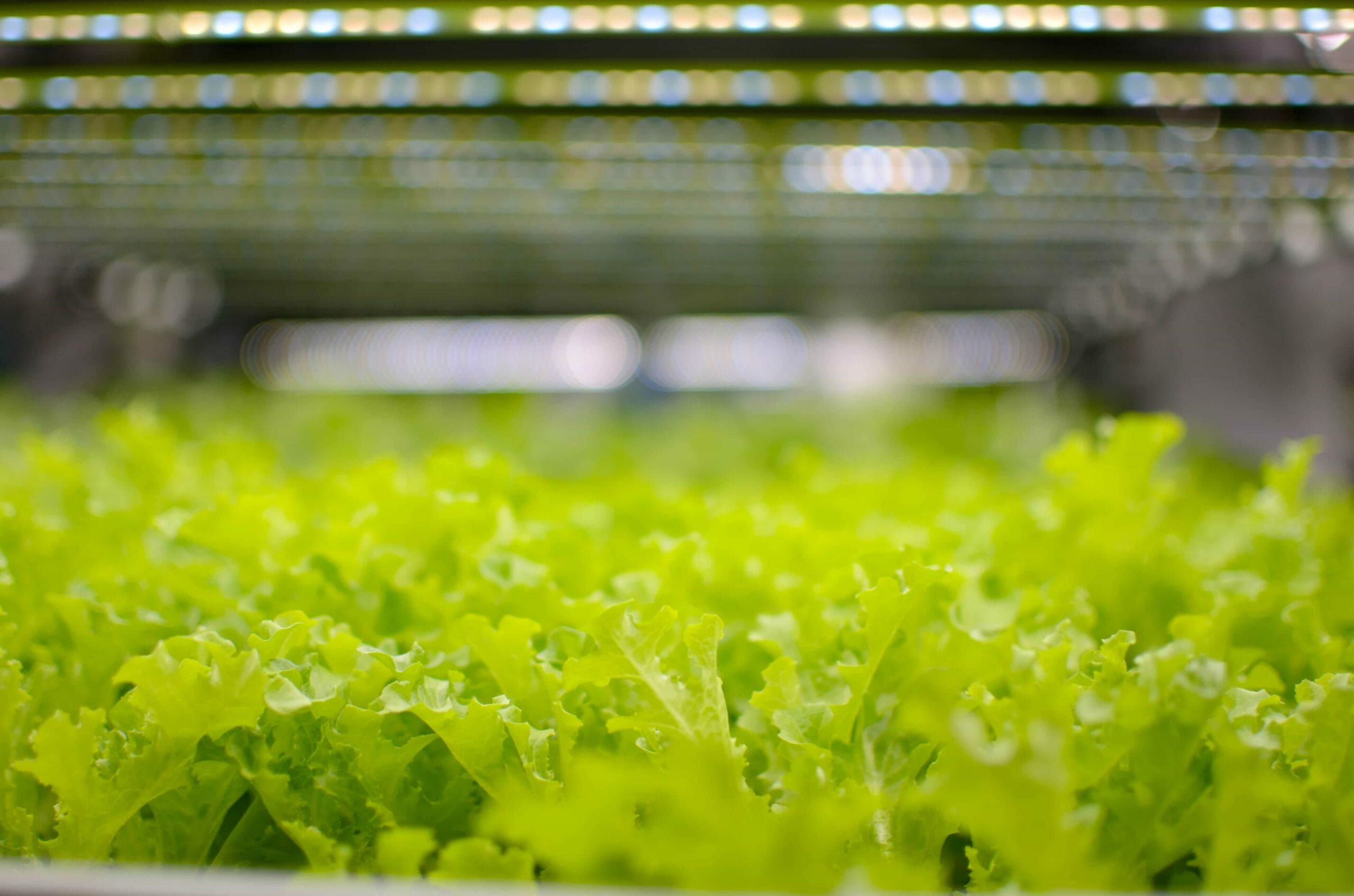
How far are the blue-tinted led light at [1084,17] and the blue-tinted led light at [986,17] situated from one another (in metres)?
0.07

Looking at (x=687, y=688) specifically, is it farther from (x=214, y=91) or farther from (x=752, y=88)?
(x=214, y=91)

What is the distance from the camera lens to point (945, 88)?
1.13 metres

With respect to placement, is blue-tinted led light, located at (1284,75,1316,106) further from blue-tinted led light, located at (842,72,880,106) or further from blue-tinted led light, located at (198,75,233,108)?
blue-tinted led light, located at (198,75,233,108)

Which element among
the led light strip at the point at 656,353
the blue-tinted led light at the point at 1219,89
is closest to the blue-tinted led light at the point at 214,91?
the blue-tinted led light at the point at 1219,89

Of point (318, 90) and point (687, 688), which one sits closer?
point (687, 688)

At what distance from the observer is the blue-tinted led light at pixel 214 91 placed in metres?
1.17

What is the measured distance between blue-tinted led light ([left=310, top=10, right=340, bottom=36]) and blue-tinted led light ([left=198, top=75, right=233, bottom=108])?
13cm

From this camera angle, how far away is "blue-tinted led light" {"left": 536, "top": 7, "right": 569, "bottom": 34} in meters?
0.97

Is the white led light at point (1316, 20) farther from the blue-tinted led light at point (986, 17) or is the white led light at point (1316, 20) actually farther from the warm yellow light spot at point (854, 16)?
the warm yellow light spot at point (854, 16)

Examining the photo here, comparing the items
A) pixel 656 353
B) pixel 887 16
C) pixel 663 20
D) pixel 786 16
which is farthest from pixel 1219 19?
pixel 656 353

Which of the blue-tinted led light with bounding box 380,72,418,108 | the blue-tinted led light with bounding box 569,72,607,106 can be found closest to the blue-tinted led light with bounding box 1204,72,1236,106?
the blue-tinted led light with bounding box 569,72,607,106

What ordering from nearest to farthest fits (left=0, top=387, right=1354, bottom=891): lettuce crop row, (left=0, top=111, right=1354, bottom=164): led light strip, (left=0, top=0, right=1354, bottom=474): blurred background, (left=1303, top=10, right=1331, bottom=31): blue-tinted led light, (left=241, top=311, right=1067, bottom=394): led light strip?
(left=0, top=387, right=1354, bottom=891): lettuce crop row, (left=1303, top=10, right=1331, bottom=31): blue-tinted led light, (left=0, top=0, right=1354, bottom=474): blurred background, (left=0, top=111, right=1354, bottom=164): led light strip, (left=241, top=311, right=1067, bottom=394): led light strip

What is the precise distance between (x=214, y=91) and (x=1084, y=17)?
1.07 meters

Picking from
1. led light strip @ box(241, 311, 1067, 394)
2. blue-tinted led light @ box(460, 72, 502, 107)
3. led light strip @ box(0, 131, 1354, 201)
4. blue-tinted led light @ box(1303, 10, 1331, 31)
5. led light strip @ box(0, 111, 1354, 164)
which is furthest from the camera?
led light strip @ box(241, 311, 1067, 394)
